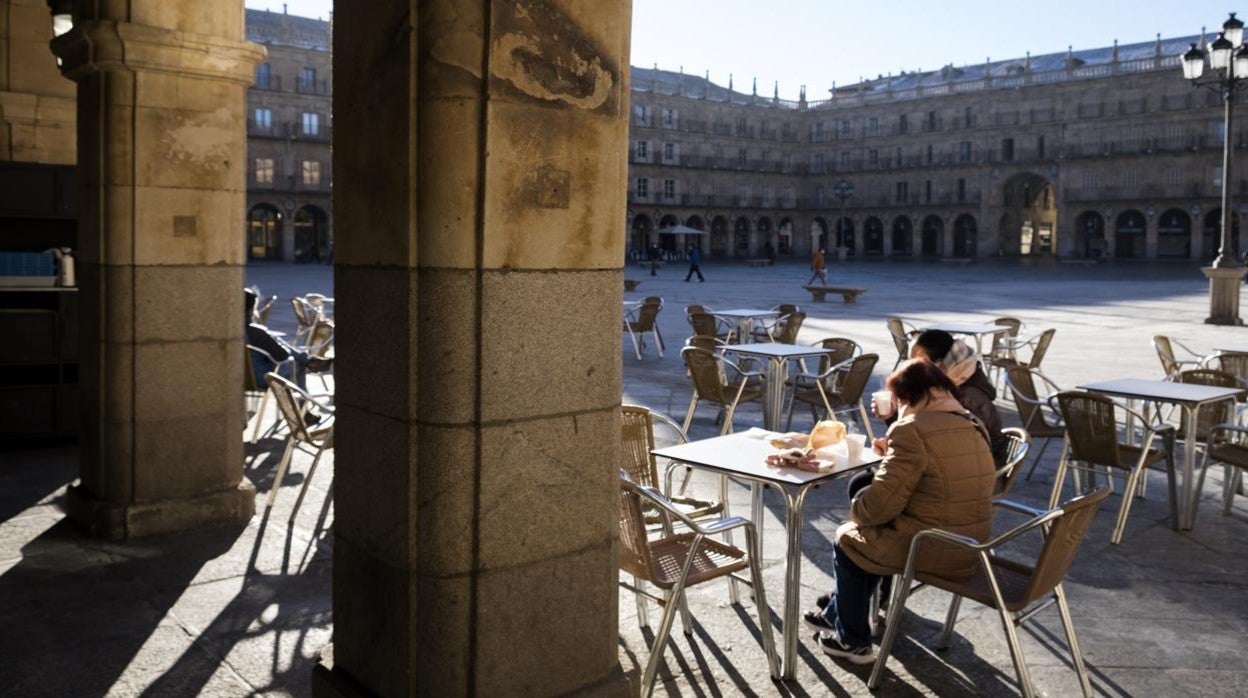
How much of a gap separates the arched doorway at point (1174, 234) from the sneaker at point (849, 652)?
54.0 meters

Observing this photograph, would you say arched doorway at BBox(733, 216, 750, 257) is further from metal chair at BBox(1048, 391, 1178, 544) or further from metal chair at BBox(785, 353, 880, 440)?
metal chair at BBox(1048, 391, 1178, 544)

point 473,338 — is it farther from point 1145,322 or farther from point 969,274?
point 969,274

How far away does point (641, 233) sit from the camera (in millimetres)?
62750

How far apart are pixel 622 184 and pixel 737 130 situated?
212 ft

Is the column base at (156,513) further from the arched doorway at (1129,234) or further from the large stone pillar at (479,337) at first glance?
the arched doorway at (1129,234)

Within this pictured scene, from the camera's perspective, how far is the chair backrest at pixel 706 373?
23.7 ft

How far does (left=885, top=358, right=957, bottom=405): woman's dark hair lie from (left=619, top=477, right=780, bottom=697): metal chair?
67 centimetres

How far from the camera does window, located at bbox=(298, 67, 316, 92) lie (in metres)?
50.1

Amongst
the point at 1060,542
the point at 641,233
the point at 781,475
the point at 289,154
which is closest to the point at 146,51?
the point at 781,475

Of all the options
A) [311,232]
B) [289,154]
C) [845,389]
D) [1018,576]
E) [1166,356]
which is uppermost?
[289,154]

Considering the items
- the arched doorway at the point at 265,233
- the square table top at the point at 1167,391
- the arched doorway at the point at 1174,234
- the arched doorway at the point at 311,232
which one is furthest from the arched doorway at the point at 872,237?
the square table top at the point at 1167,391

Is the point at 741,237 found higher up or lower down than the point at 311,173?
lower down

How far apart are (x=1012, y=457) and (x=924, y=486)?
1.06 meters

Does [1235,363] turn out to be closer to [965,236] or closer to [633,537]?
[633,537]
